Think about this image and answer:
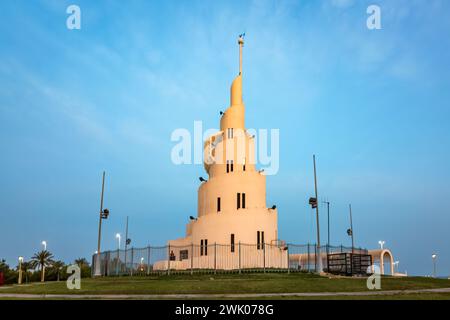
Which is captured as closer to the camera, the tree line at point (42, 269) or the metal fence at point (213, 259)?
the metal fence at point (213, 259)

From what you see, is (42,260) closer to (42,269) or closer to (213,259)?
(42,269)

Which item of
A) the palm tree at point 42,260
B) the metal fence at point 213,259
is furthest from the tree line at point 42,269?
the metal fence at point 213,259

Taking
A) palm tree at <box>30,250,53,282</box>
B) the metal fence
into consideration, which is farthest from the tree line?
the metal fence

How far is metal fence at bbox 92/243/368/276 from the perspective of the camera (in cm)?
3766

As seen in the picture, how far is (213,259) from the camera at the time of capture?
42406mm

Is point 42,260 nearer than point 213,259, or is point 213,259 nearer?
point 213,259

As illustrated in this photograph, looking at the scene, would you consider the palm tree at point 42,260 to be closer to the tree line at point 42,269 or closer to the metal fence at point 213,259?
the tree line at point 42,269

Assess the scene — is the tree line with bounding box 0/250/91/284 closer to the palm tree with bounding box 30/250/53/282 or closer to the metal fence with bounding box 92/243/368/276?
the palm tree with bounding box 30/250/53/282

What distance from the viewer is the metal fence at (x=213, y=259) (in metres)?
37.7

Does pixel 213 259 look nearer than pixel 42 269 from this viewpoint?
Yes

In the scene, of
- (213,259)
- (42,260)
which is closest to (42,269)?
(42,260)
